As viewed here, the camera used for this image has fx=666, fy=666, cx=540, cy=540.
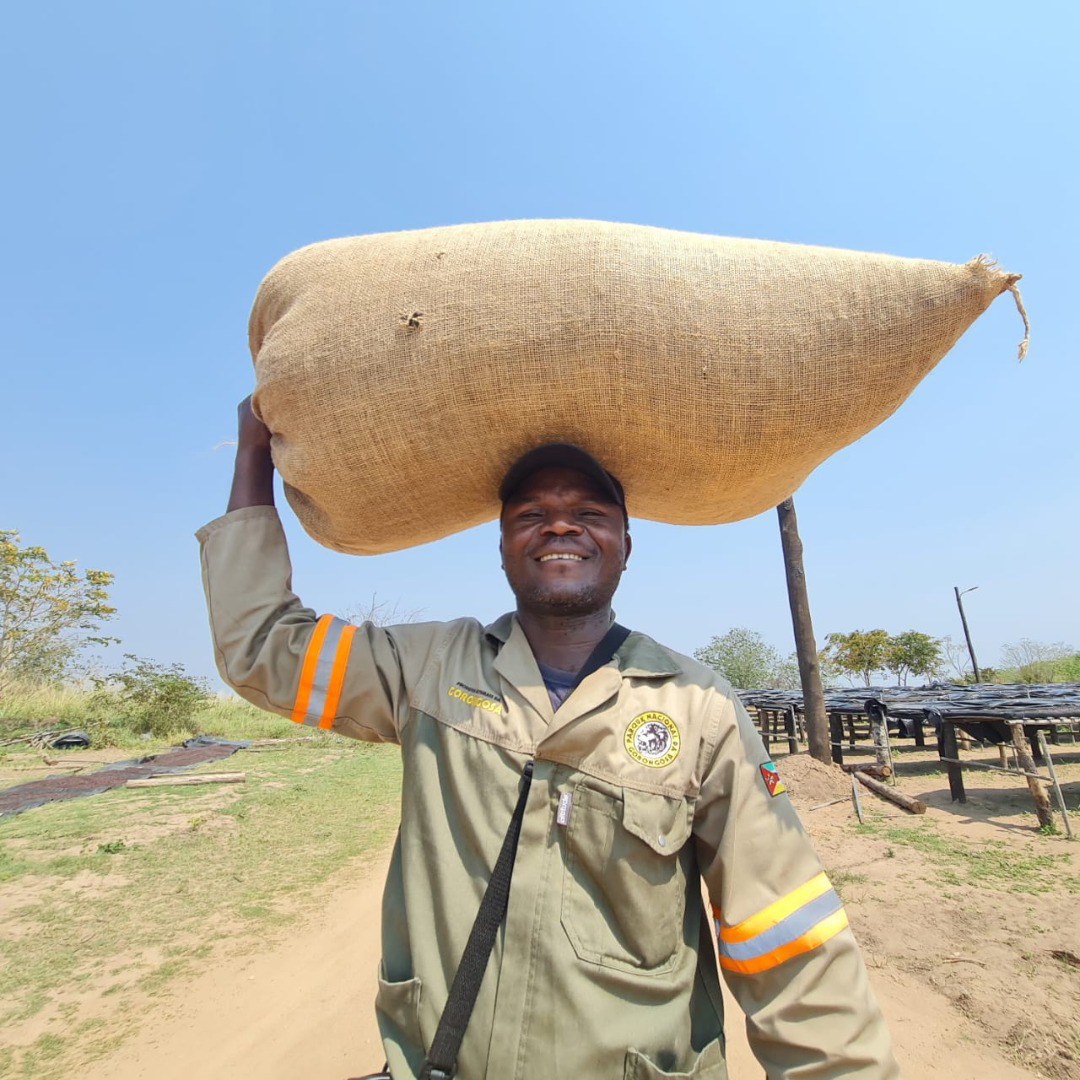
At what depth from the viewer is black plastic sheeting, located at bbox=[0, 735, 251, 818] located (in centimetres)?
814

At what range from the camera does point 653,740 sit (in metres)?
1.19

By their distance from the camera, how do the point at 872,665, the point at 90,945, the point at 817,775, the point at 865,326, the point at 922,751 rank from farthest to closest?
the point at 872,665 < the point at 922,751 < the point at 817,775 < the point at 90,945 < the point at 865,326

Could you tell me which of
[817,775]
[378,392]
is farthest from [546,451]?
[817,775]

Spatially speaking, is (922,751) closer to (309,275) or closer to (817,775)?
(817,775)

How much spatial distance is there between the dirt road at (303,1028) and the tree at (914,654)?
2677 centimetres

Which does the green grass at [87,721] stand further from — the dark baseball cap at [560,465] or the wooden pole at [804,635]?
the dark baseball cap at [560,465]

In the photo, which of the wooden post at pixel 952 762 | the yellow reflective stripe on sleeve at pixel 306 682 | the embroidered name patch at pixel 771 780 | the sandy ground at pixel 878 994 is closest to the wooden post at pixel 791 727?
the wooden post at pixel 952 762

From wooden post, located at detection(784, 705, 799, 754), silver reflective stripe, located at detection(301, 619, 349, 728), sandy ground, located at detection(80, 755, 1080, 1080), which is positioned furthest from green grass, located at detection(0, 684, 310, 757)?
silver reflective stripe, located at detection(301, 619, 349, 728)

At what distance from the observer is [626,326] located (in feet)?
4.16

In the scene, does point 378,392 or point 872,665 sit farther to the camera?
point 872,665

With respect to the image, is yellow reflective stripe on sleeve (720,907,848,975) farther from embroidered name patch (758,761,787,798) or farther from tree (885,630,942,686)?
tree (885,630,942,686)

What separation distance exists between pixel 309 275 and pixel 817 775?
29.9 feet

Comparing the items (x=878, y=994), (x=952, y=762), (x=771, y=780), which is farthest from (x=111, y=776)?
(x=952, y=762)

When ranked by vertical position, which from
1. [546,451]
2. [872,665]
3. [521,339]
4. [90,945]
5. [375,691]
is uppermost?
[872,665]
